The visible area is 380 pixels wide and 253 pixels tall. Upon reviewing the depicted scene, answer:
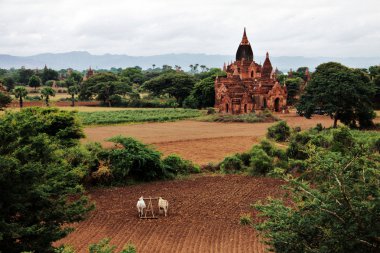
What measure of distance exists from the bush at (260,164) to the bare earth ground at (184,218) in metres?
1.13

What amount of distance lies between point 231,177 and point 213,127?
26037mm

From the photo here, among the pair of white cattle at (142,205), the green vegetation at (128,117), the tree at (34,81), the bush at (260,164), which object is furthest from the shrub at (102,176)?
the tree at (34,81)

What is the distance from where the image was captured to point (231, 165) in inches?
1062

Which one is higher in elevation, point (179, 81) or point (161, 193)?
point (179, 81)

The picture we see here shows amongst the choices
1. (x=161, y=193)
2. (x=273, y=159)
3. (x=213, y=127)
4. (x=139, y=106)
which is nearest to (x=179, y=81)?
(x=139, y=106)

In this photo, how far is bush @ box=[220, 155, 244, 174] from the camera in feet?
88.0

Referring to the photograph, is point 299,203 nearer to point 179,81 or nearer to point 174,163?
point 174,163

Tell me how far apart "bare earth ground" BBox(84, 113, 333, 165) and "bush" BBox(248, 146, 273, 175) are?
4560mm

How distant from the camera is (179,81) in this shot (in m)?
81.3

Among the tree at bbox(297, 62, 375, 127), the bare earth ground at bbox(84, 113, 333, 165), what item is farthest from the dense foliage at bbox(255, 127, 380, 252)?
the tree at bbox(297, 62, 375, 127)

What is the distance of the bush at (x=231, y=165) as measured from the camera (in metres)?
26.8

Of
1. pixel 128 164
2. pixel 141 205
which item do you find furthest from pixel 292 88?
pixel 141 205

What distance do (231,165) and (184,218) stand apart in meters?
9.75

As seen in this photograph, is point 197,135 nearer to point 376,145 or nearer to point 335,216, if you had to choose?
point 376,145
